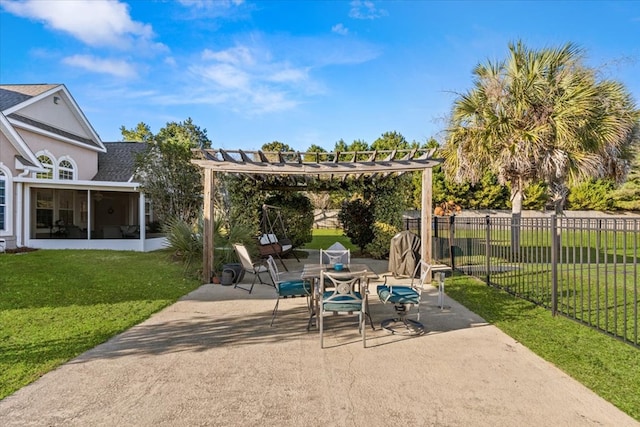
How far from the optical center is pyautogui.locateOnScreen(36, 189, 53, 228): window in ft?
A: 50.4

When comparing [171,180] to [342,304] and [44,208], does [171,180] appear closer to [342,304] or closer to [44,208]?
[44,208]

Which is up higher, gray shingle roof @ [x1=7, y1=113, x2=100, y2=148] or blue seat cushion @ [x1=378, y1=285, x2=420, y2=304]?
gray shingle roof @ [x1=7, y1=113, x2=100, y2=148]

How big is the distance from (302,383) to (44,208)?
17197mm

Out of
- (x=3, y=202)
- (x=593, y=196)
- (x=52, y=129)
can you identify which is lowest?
(x=3, y=202)

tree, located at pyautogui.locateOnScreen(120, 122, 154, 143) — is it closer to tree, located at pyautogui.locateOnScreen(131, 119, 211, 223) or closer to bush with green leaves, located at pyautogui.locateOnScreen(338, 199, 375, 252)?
tree, located at pyautogui.locateOnScreen(131, 119, 211, 223)

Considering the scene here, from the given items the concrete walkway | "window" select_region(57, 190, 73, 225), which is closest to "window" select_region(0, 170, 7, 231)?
"window" select_region(57, 190, 73, 225)

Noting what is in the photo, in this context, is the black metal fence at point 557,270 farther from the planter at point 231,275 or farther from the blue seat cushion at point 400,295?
the planter at point 231,275

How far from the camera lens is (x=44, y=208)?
15.7m

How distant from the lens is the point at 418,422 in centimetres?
269

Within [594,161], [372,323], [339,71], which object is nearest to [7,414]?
[372,323]

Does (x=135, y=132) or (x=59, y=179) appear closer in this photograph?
(x=59, y=179)

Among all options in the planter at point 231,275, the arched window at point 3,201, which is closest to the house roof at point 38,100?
the arched window at point 3,201

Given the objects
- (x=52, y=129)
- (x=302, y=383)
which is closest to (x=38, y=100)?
(x=52, y=129)

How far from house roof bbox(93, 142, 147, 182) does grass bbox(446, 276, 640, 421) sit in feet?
51.2
